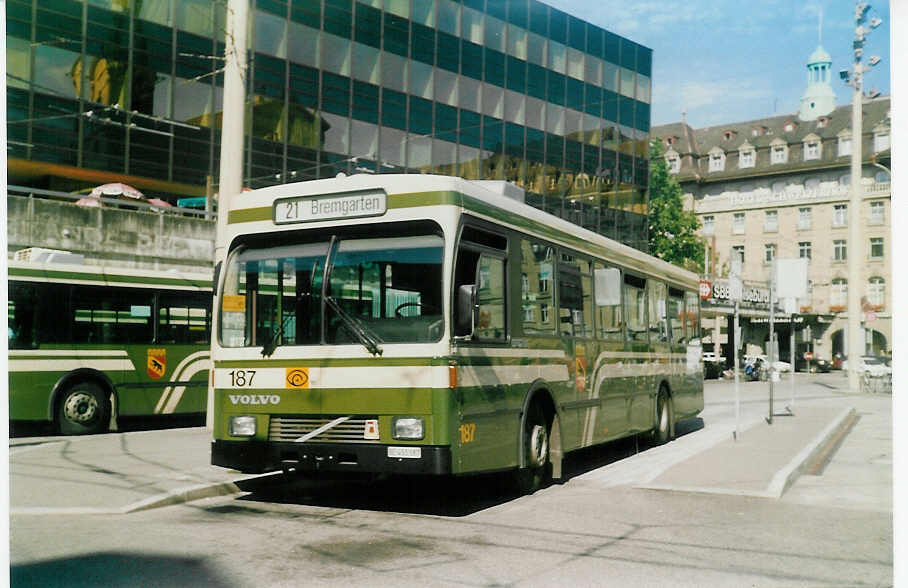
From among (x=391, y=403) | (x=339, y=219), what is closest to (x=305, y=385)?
(x=391, y=403)

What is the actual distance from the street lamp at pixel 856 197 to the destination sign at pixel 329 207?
4.40m

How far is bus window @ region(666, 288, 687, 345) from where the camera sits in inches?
637

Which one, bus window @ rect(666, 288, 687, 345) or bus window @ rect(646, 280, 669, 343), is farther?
bus window @ rect(666, 288, 687, 345)

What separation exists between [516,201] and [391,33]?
86.1 ft

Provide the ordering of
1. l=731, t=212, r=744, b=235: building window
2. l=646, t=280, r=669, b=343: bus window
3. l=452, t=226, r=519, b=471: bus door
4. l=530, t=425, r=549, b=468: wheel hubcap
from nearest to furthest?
l=452, t=226, r=519, b=471: bus door < l=530, t=425, r=549, b=468: wheel hubcap < l=646, t=280, r=669, b=343: bus window < l=731, t=212, r=744, b=235: building window

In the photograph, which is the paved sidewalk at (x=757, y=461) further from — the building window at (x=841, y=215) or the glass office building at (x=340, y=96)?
the glass office building at (x=340, y=96)

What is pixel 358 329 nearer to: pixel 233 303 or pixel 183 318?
pixel 233 303

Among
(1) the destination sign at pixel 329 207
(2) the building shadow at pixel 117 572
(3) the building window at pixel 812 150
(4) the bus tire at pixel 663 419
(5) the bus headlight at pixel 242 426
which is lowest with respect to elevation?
(2) the building shadow at pixel 117 572

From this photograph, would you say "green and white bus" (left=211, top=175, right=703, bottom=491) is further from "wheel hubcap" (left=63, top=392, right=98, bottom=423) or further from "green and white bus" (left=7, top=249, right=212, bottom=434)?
"wheel hubcap" (left=63, top=392, right=98, bottom=423)

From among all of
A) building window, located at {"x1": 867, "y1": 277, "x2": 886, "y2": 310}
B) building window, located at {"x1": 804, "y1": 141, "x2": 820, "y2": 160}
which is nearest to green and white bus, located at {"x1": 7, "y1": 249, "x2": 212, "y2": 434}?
building window, located at {"x1": 867, "y1": 277, "x2": 886, "y2": 310}

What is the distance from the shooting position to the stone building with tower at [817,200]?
1143cm

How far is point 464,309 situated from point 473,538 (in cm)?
194

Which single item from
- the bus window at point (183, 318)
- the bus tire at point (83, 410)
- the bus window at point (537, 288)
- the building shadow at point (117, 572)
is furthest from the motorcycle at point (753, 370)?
the building shadow at point (117, 572)

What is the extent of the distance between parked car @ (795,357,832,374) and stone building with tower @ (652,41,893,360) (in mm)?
1238
